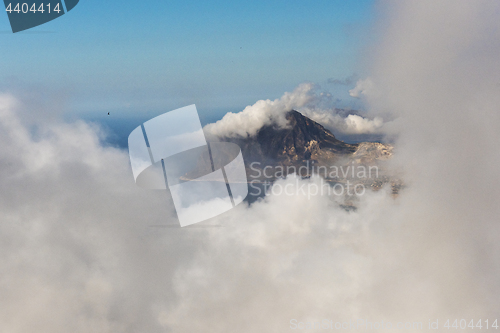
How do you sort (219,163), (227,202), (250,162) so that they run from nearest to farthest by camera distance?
(227,202) → (219,163) → (250,162)

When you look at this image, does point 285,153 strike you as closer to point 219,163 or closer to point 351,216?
point 219,163

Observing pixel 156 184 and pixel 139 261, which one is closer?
pixel 139 261

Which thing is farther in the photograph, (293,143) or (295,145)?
(293,143)

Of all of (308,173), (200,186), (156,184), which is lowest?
(308,173)

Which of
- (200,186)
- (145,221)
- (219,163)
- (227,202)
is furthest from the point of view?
(219,163)

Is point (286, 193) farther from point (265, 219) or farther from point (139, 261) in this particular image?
point (139, 261)

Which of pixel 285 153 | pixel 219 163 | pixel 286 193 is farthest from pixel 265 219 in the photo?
pixel 285 153

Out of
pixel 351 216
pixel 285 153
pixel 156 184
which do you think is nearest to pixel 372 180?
pixel 351 216

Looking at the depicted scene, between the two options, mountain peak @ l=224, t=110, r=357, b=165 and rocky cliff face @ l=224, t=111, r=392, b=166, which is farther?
mountain peak @ l=224, t=110, r=357, b=165

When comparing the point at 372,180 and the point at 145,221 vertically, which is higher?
the point at 372,180

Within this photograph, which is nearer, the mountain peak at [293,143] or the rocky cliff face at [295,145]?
the rocky cliff face at [295,145]
